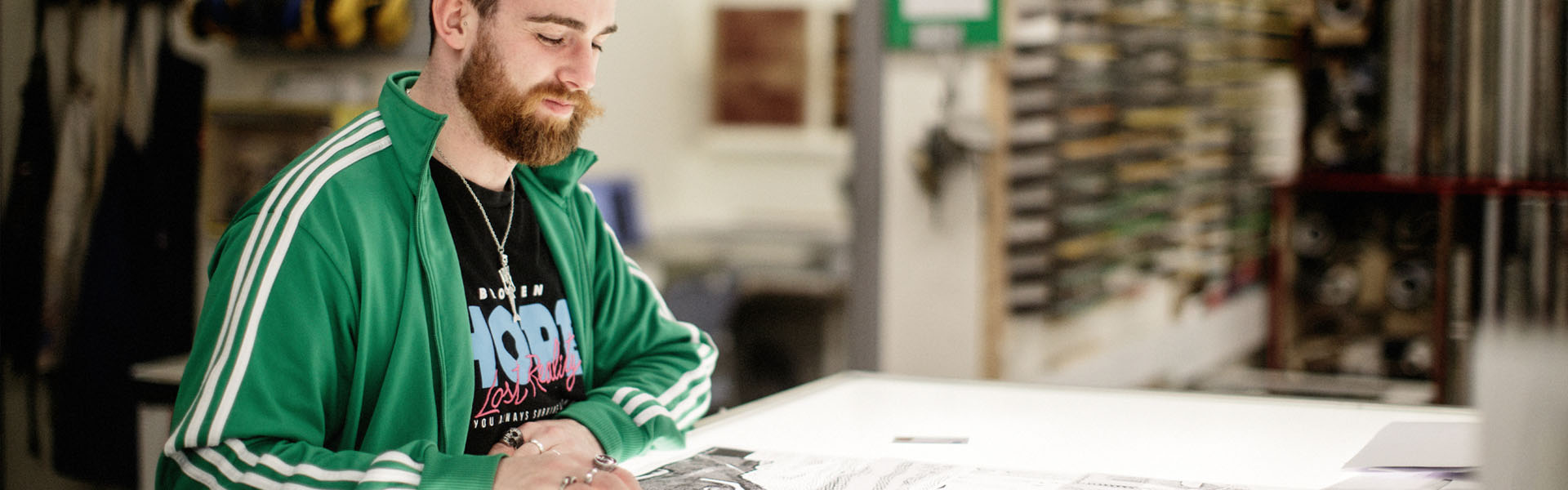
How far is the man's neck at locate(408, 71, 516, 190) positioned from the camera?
4.39 ft

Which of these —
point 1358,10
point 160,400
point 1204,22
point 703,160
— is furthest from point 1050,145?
point 703,160

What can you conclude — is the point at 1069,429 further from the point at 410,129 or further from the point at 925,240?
the point at 925,240

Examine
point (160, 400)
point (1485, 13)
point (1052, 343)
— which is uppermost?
point (1485, 13)

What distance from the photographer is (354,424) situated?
1244 millimetres

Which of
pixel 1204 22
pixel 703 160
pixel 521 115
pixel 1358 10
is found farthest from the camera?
pixel 703 160

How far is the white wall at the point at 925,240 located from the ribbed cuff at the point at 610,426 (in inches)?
67.8

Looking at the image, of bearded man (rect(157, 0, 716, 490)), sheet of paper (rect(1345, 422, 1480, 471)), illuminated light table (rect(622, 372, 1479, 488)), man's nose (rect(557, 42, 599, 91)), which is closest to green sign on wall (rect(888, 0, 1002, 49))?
illuminated light table (rect(622, 372, 1479, 488))

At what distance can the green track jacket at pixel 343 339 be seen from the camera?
1.14 metres

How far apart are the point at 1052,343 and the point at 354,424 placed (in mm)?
2706

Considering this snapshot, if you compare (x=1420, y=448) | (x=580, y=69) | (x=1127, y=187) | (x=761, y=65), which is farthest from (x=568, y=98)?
(x=761, y=65)

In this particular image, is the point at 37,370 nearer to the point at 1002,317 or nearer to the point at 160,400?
the point at 160,400

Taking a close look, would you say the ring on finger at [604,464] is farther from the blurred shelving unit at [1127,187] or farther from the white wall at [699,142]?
the white wall at [699,142]

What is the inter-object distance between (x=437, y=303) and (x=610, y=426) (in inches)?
10.1

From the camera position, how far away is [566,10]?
1362 mm
